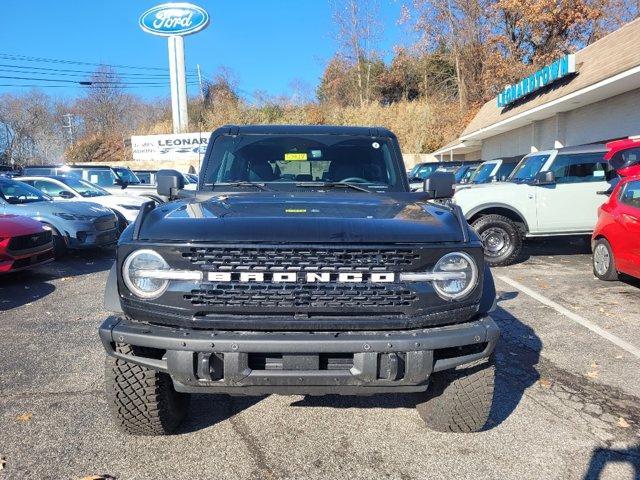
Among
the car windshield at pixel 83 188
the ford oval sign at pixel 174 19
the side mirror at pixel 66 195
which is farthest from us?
the ford oval sign at pixel 174 19

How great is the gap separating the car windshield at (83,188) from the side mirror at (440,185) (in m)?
10.1

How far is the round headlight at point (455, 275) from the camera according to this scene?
2711 mm

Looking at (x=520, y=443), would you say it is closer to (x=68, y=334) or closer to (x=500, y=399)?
(x=500, y=399)

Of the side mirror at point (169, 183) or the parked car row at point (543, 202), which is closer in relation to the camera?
the side mirror at point (169, 183)

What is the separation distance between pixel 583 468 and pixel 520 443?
0.36 m

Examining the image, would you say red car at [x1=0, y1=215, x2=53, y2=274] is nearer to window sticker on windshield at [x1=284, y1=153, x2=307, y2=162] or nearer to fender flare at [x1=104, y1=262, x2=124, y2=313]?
window sticker on windshield at [x1=284, y1=153, x2=307, y2=162]

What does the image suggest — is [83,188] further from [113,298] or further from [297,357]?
[297,357]

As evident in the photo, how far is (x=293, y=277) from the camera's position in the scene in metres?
2.61

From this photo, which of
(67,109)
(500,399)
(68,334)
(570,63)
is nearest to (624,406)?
(500,399)

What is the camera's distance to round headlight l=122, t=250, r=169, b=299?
2.68 meters

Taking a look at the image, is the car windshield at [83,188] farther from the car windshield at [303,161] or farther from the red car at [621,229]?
the red car at [621,229]

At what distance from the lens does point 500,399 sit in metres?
3.76

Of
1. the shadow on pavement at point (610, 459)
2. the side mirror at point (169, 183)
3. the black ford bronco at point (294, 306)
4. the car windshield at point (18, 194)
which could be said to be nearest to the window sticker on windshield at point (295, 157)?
the side mirror at point (169, 183)

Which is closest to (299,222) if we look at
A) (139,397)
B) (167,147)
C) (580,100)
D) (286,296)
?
(286,296)
